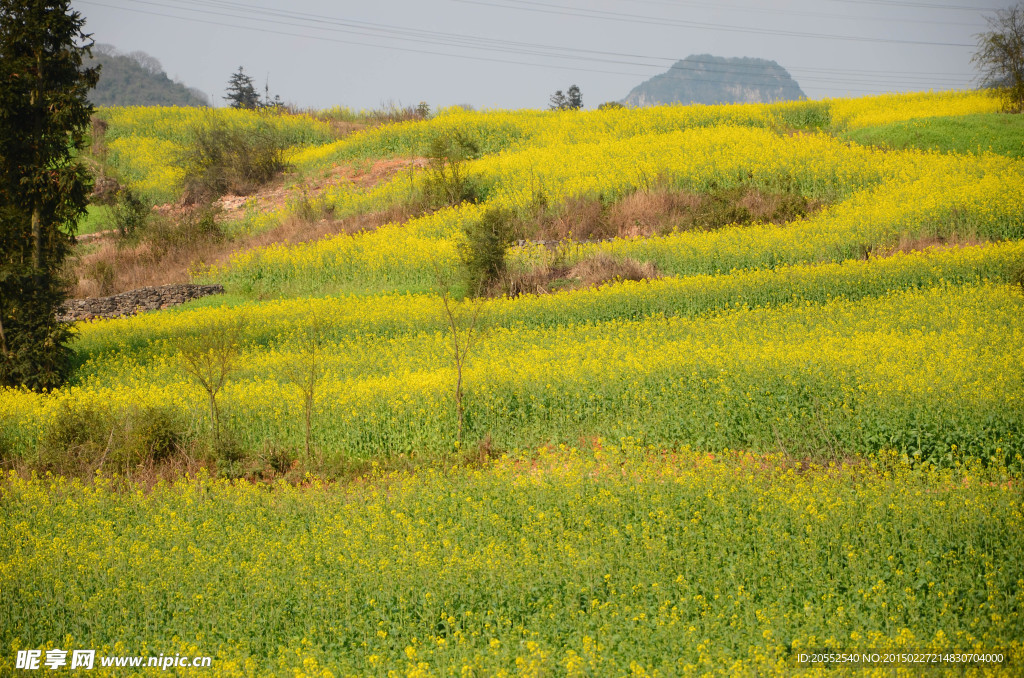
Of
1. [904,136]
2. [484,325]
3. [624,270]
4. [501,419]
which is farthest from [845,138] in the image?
→ [501,419]

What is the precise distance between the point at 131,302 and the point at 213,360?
35.2 feet

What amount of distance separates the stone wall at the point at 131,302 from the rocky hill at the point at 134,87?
125706 mm

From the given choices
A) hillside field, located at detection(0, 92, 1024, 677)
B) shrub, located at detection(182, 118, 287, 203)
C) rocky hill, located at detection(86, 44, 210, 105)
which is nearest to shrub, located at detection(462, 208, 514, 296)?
hillside field, located at detection(0, 92, 1024, 677)

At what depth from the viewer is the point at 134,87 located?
5581 inches

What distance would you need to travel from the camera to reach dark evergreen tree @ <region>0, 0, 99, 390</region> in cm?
1683

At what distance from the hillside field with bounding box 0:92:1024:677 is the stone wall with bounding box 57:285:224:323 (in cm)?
96

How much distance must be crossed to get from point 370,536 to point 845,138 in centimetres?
3015

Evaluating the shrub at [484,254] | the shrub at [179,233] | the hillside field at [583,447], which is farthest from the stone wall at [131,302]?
the shrub at [484,254]

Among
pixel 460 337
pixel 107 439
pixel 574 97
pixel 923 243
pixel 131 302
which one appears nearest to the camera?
pixel 107 439

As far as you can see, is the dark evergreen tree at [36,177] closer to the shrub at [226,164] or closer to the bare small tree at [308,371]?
the bare small tree at [308,371]

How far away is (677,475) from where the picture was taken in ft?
33.7

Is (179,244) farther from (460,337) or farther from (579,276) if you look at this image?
(460,337)

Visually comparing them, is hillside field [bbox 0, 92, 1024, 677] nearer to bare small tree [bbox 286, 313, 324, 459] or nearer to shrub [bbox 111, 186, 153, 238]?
bare small tree [bbox 286, 313, 324, 459]

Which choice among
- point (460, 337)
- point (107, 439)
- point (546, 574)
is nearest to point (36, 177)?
point (107, 439)
